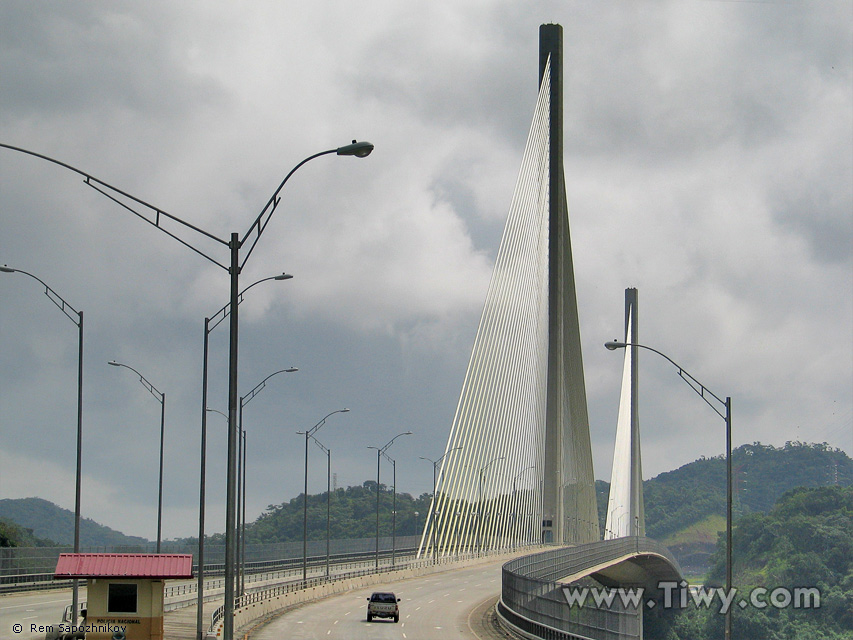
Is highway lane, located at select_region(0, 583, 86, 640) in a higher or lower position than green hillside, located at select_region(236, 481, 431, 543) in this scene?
higher

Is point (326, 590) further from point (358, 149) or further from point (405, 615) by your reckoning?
point (358, 149)

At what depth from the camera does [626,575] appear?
10650cm

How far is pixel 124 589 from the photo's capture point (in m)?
28.0

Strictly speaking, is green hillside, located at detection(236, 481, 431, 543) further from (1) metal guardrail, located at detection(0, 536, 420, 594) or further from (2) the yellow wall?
(2) the yellow wall

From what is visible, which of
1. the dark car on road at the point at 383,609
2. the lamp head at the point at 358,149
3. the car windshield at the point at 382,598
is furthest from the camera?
the car windshield at the point at 382,598

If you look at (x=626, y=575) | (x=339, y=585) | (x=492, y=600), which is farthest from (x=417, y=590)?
(x=626, y=575)

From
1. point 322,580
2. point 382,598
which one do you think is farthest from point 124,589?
point 322,580

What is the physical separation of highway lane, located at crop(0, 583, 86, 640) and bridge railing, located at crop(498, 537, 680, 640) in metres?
14.8

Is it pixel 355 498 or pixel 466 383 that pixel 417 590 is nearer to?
pixel 466 383

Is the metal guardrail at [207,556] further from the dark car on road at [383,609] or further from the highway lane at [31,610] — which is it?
the dark car on road at [383,609]

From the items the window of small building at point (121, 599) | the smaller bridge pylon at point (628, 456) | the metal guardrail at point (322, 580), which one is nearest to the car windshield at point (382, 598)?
the metal guardrail at point (322, 580)

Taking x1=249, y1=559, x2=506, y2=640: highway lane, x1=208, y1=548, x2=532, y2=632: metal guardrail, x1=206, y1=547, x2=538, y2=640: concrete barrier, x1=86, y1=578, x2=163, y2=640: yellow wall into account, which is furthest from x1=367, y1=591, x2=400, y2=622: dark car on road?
x1=86, y1=578, x2=163, y2=640: yellow wall

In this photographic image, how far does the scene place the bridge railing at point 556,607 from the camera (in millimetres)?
28125

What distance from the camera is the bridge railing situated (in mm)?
28125
